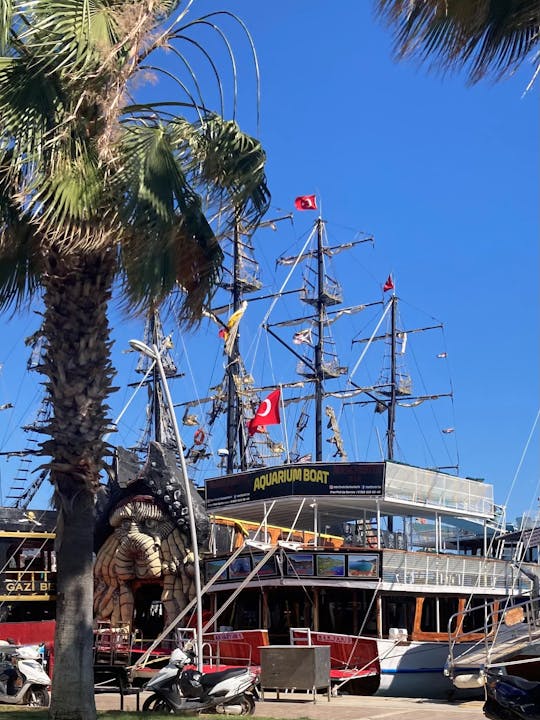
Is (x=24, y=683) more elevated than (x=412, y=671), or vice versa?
(x=24, y=683)

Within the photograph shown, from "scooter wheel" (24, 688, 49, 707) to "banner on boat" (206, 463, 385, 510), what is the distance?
1003cm

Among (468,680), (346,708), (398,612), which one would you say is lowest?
(346,708)

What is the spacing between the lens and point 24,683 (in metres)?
16.7

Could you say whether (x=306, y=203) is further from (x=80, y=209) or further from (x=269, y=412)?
(x=80, y=209)

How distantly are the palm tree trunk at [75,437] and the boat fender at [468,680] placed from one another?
869 centimetres

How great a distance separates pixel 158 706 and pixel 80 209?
8.29 m

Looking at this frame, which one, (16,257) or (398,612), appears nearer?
(16,257)

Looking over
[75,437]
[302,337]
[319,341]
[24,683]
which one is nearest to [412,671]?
[24,683]

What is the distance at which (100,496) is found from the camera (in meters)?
29.7

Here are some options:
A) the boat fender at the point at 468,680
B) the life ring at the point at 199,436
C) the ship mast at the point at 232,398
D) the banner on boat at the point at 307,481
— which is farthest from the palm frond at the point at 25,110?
the life ring at the point at 199,436

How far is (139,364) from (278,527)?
112 feet

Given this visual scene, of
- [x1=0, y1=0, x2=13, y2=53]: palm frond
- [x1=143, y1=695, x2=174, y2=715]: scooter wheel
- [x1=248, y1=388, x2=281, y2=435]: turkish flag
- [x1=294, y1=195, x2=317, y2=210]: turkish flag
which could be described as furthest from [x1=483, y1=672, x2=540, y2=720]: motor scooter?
[x1=294, y1=195, x2=317, y2=210]: turkish flag

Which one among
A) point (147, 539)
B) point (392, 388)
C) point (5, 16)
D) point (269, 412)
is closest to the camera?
point (5, 16)

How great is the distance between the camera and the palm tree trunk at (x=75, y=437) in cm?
1162
